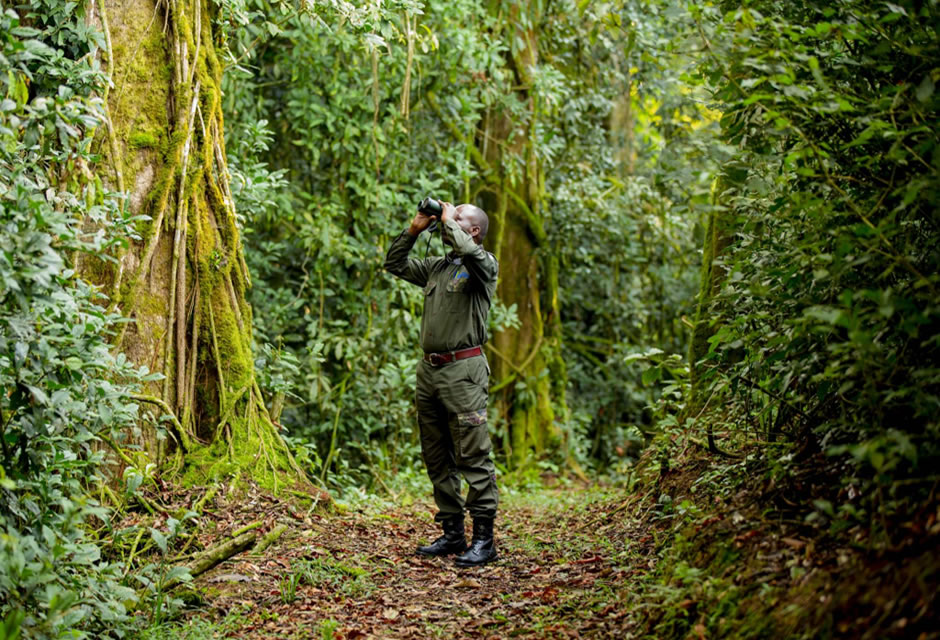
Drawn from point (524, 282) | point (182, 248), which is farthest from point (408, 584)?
point (524, 282)

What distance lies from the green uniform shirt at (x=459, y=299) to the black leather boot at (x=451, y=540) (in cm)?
101

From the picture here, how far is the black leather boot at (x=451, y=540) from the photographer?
4750 millimetres

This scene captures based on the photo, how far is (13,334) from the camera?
116 inches

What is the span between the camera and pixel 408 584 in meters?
4.18

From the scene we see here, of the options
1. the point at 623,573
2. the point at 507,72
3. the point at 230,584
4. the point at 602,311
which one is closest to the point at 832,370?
the point at 623,573

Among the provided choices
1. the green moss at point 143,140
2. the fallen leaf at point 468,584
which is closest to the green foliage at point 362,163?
the green moss at point 143,140

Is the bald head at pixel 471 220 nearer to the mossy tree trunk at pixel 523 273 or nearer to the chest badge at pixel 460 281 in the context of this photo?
the chest badge at pixel 460 281

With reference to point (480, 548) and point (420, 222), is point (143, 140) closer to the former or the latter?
point (420, 222)

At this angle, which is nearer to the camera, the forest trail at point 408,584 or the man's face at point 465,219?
the forest trail at point 408,584

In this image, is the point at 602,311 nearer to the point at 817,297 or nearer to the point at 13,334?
the point at 817,297

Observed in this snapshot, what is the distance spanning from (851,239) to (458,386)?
2.39 metres

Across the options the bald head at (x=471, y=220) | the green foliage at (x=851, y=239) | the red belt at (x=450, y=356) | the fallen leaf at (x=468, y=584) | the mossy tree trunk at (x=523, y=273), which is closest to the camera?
the green foliage at (x=851, y=239)

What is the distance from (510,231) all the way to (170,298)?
212 inches

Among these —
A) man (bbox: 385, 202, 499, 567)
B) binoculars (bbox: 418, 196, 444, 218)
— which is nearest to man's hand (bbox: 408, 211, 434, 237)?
man (bbox: 385, 202, 499, 567)
